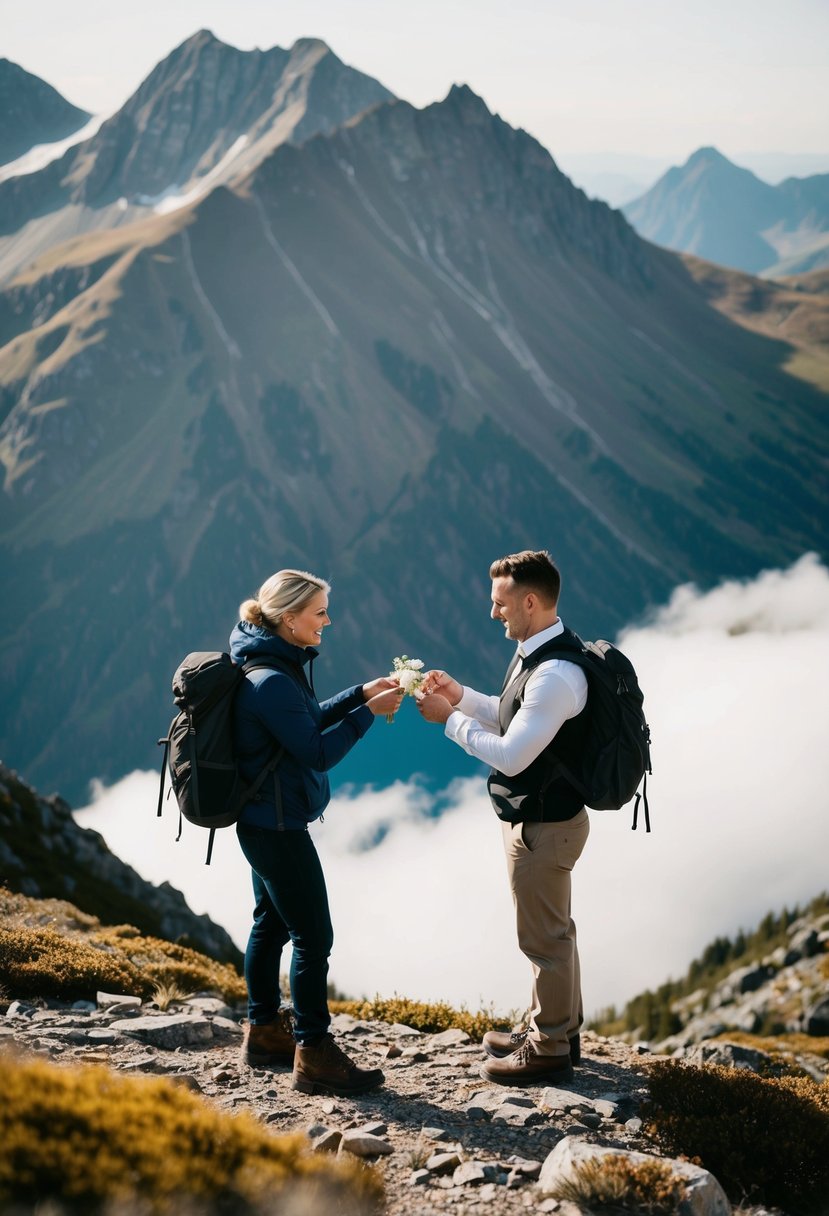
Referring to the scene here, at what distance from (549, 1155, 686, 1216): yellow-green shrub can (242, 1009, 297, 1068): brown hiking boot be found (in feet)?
11.9

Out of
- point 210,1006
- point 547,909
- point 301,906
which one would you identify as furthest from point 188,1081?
point 210,1006

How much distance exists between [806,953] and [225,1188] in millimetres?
131760

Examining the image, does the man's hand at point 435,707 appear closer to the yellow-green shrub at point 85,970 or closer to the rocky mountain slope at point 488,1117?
the rocky mountain slope at point 488,1117

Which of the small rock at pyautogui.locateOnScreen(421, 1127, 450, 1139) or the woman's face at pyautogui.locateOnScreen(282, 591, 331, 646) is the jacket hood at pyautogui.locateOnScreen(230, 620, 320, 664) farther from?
the small rock at pyautogui.locateOnScreen(421, 1127, 450, 1139)

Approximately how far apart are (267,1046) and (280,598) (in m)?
4.35

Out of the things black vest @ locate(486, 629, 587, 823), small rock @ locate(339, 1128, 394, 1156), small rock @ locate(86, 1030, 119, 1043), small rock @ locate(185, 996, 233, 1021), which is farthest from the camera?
small rock @ locate(185, 996, 233, 1021)

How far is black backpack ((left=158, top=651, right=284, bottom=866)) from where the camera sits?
8.51m

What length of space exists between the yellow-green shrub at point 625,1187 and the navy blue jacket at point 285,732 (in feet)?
11.4

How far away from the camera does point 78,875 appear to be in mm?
28719

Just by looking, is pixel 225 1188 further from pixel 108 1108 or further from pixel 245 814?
pixel 245 814

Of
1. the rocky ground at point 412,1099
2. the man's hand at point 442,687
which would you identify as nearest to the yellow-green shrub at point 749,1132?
the rocky ground at point 412,1099

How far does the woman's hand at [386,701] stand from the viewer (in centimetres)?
952

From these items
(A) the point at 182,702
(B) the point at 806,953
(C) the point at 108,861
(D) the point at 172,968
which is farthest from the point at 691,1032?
A: (A) the point at 182,702

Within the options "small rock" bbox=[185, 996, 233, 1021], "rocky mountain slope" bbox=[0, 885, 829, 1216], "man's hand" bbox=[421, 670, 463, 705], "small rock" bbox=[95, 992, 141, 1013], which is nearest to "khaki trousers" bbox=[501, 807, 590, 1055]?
"rocky mountain slope" bbox=[0, 885, 829, 1216]
